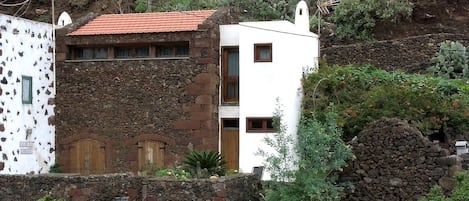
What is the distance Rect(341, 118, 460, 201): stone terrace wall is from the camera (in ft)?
53.5

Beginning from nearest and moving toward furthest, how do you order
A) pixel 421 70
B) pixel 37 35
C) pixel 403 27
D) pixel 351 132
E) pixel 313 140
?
pixel 313 140 < pixel 351 132 < pixel 37 35 < pixel 421 70 < pixel 403 27

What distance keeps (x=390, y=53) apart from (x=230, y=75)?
8.30 metres

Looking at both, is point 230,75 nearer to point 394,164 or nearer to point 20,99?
point 20,99

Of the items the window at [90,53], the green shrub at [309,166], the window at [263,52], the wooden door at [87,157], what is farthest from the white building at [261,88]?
the green shrub at [309,166]

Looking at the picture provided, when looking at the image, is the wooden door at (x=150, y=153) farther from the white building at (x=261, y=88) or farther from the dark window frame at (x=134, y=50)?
the dark window frame at (x=134, y=50)

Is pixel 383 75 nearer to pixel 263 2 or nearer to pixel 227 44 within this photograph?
pixel 227 44

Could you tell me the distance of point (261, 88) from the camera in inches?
840

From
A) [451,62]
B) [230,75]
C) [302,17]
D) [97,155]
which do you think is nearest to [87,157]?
[97,155]

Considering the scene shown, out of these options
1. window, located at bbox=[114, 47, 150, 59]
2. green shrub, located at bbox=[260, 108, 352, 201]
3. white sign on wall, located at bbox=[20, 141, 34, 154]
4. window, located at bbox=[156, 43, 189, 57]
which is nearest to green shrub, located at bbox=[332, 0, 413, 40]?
window, located at bbox=[156, 43, 189, 57]

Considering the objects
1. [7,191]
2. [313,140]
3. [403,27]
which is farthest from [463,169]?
[403,27]

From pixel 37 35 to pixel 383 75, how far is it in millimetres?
10810

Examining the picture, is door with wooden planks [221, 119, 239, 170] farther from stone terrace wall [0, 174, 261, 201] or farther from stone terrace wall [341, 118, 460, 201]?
stone terrace wall [341, 118, 460, 201]

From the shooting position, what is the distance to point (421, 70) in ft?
88.2

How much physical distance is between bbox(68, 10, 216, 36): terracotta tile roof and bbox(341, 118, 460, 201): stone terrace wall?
7303 mm
